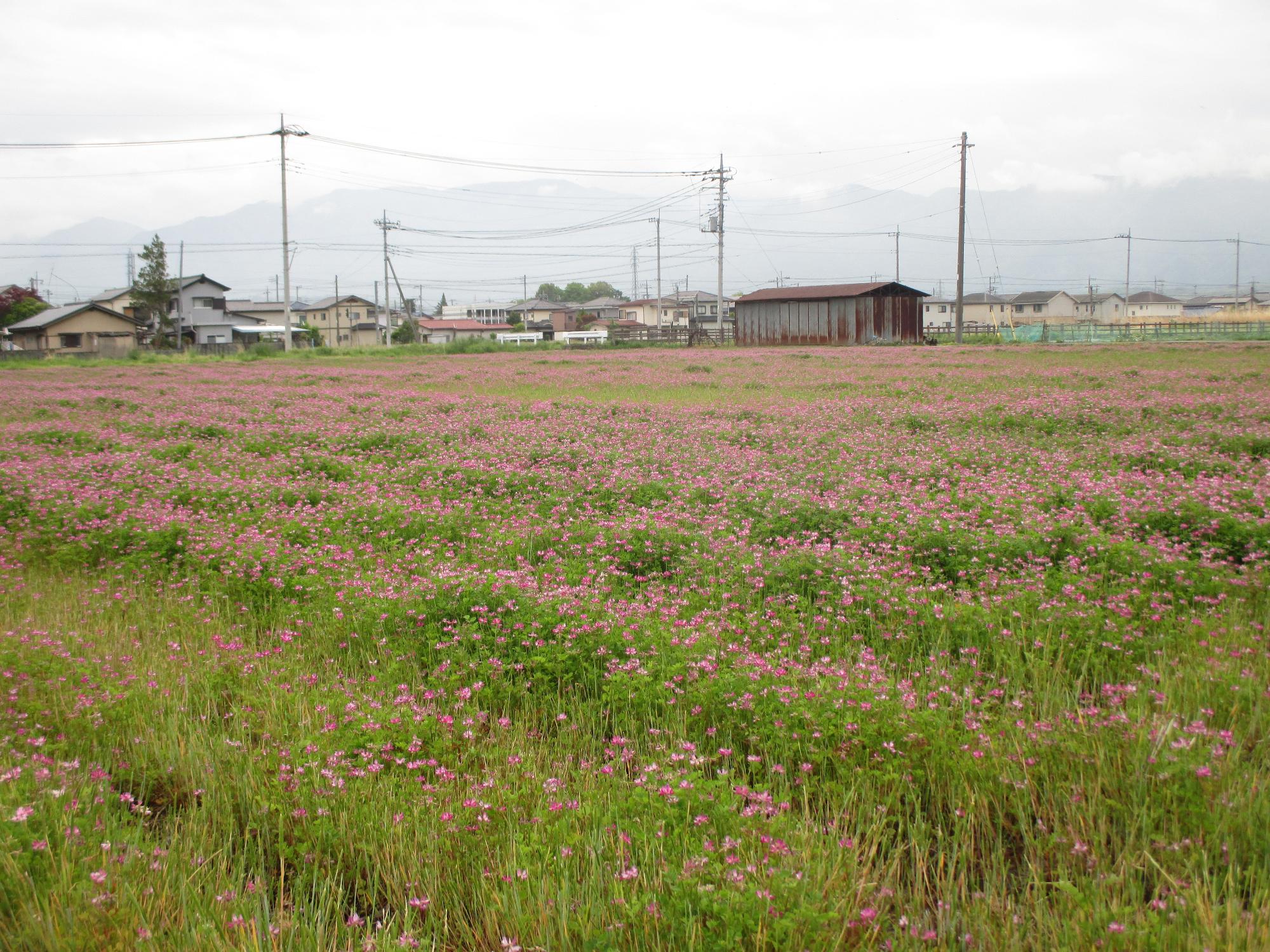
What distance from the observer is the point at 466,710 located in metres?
4.72

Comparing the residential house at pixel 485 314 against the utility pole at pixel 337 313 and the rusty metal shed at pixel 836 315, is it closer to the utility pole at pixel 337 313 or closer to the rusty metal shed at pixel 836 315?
the utility pole at pixel 337 313

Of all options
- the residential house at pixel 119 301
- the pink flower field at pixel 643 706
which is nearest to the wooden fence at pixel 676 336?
the residential house at pixel 119 301

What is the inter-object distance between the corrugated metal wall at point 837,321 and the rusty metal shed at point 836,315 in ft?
0.16

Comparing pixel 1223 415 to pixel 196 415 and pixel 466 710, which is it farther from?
pixel 196 415

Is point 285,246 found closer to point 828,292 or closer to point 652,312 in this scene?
point 828,292

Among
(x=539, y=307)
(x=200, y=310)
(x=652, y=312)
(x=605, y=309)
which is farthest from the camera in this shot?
(x=605, y=309)

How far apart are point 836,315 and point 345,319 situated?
78113mm

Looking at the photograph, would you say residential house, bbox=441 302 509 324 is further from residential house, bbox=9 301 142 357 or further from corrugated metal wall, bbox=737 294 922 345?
corrugated metal wall, bbox=737 294 922 345

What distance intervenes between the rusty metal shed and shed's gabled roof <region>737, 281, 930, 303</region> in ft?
0.16

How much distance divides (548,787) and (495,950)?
862 mm

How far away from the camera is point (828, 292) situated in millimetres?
65562

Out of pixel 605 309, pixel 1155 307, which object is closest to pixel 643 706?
pixel 605 309

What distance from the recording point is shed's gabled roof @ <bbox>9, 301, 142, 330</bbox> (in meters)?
71.6

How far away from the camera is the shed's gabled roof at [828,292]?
63188mm
